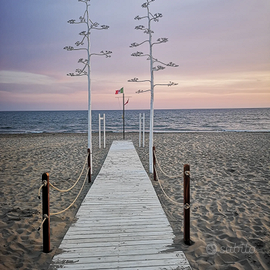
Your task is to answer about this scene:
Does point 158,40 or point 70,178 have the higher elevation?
point 158,40

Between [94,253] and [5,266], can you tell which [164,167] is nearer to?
[94,253]

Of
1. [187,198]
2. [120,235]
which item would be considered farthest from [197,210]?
[120,235]

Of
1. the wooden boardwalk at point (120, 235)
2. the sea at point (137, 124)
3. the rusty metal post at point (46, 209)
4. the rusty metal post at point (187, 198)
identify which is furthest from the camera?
the sea at point (137, 124)

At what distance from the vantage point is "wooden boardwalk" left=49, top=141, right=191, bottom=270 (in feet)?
10.5

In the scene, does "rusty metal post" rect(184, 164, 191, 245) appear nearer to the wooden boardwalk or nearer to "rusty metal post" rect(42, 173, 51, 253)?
the wooden boardwalk

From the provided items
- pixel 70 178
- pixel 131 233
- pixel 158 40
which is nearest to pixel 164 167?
pixel 70 178

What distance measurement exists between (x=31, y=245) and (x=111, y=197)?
231cm

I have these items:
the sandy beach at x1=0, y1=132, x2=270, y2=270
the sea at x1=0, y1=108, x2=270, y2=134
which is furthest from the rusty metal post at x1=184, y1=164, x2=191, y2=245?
the sea at x1=0, y1=108, x2=270, y2=134

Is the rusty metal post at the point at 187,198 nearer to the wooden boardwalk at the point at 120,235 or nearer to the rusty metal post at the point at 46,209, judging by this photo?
the wooden boardwalk at the point at 120,235

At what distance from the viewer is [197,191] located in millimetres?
6570

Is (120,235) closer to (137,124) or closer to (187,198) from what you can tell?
(187,198)

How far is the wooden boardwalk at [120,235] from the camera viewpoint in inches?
126

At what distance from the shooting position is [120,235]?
12.8ft

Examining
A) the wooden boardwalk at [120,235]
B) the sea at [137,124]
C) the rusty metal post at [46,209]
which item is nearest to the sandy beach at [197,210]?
the rusty metal post at [46,209]
